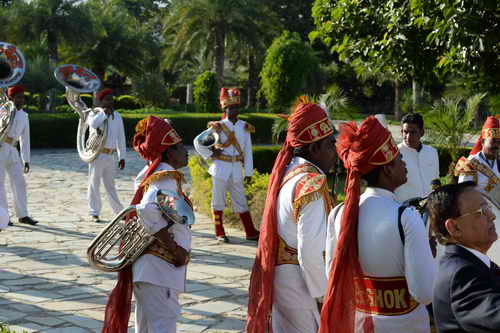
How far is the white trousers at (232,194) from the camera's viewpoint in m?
9.62

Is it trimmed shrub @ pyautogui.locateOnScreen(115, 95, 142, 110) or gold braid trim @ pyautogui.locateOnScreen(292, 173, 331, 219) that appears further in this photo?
trimmed shrub @ pyautogui.locateOnScreen(115, 95, 142, 110)

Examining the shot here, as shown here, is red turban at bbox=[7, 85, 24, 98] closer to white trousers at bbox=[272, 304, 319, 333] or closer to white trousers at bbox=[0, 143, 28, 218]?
white trousers at bbox=[0, 143, 28, 218]

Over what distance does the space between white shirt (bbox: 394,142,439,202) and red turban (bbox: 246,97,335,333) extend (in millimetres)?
2673

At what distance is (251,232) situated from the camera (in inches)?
382

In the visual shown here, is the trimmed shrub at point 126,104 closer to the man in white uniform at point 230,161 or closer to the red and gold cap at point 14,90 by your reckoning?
the red and gold cap at point 14,90

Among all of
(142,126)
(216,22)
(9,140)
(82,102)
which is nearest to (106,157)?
(82,102)

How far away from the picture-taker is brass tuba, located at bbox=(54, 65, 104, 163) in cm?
1065

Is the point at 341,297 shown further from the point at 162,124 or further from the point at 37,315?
the point at 37,315

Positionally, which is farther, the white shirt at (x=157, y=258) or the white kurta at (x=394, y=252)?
the white shirt at (x=157, y=258)

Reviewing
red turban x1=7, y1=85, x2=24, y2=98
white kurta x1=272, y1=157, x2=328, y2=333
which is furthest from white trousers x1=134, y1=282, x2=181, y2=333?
red turban x1=7, y1=85, x2=24, y2=98

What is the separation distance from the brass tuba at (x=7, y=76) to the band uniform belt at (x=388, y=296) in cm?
794

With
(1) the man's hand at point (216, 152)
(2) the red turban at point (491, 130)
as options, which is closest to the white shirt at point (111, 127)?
(1) the man's hand at point (216, 152)

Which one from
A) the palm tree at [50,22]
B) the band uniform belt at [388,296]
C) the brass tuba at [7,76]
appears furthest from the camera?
the palm tree at [50,22]

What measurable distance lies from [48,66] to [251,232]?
27860 millimetres
